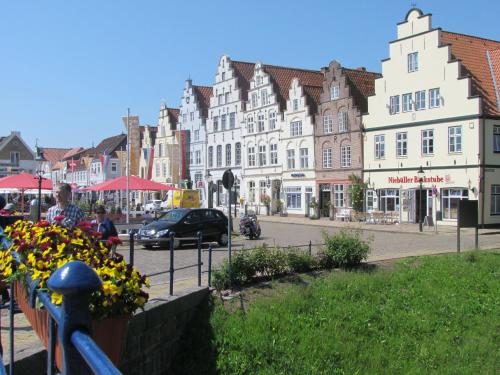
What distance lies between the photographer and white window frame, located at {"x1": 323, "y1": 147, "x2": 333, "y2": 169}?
151 ft

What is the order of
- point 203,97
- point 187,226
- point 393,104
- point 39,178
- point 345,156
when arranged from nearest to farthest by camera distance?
point 187,226
point 39,178
point 393,104
point 345,156
point 203,97

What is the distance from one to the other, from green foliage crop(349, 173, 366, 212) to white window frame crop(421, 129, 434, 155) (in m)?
5.73

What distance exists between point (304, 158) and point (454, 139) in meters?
15.5

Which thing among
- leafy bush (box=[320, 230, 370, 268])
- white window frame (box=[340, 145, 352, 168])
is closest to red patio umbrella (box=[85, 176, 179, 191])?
leafy bush (box=[320, 230, 370, 268])

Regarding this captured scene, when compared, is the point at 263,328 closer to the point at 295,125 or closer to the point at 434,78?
the point at 434,78

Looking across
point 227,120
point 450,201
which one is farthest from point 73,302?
point 227,120

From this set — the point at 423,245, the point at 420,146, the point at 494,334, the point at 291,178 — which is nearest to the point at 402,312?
the point at 494,334

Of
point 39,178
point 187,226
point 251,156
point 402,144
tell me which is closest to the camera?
point 187,226

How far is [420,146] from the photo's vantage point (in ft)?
125

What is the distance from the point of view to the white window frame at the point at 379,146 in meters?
41.2

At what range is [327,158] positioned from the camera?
152 ft

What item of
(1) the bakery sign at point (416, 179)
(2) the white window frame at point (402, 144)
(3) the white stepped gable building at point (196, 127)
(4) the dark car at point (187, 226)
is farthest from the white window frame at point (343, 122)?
(4) the dark car at point (187, 226)

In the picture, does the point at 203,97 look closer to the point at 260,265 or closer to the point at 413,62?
the point at 413,62

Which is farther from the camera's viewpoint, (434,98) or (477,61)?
(477,61)
